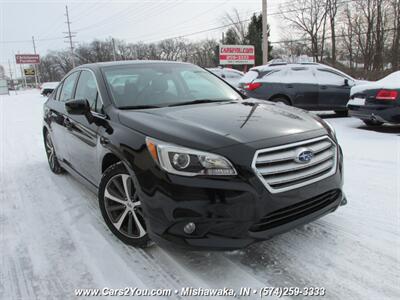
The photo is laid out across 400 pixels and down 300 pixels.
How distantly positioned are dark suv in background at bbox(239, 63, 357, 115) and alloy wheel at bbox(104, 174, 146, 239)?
23.1ft

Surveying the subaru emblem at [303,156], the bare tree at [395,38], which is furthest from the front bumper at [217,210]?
the bare tree at [395,38]

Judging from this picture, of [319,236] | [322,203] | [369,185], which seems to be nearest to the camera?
[322,203]

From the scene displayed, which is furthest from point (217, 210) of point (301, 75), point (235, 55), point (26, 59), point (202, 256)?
point (26, 59)

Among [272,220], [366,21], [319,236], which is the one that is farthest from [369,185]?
[366,21]

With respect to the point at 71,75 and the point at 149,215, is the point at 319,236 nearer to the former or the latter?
the point at 149,215

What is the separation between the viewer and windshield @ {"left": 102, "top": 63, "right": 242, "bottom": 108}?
3.33 metres

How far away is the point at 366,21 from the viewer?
36.4 m

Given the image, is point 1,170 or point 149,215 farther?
point 1,170

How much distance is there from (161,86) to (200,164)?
1.62 m

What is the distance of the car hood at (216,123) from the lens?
240cm

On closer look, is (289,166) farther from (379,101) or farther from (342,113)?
(342,113)

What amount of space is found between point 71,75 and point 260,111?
2.84 metres

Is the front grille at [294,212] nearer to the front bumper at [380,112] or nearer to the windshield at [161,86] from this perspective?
the windshield at [161,86]

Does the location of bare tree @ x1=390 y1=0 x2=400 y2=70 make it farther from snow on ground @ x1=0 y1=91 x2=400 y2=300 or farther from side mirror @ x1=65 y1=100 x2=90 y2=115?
side mirror @ x1=65 y1=100 x2=90 y2=115
